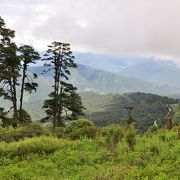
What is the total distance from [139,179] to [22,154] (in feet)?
24.5

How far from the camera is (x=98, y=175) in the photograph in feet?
49.2

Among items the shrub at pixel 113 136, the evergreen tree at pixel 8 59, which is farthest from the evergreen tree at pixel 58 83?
the shrub at pixel 113 136

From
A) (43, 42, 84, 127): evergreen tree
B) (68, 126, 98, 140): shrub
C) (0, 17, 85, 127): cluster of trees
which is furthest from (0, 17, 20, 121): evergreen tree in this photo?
(68, 126, 98, 140): shrub

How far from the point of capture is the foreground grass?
15.3m

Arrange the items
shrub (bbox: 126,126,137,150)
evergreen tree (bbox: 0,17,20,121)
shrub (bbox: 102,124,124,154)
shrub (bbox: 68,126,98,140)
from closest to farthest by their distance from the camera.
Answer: shrub (bbox: 126,126,137,150) < shrub (bbox: 102,124,124,154) < shrub (bbox: 68,126,98,140) < evergreen tree (bbox: 0,17,20,121)

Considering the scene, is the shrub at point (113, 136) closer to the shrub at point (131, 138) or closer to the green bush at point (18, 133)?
the shrub at point (131, 138)

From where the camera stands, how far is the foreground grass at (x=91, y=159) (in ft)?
50.2

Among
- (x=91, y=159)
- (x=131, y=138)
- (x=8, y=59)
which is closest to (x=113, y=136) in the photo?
(x=131, y=138)

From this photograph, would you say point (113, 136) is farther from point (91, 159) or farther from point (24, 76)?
point (24, 76)

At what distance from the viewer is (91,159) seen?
718 inches

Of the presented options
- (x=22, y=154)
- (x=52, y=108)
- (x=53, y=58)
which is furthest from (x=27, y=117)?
(x=22, y=154)

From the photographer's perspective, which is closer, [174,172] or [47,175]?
[174,172]

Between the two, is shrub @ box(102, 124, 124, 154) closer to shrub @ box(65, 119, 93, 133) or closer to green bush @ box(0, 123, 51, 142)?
shrub @ box(65, 119, 93, 133)

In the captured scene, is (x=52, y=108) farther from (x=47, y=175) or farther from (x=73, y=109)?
(x=47, y=175)
